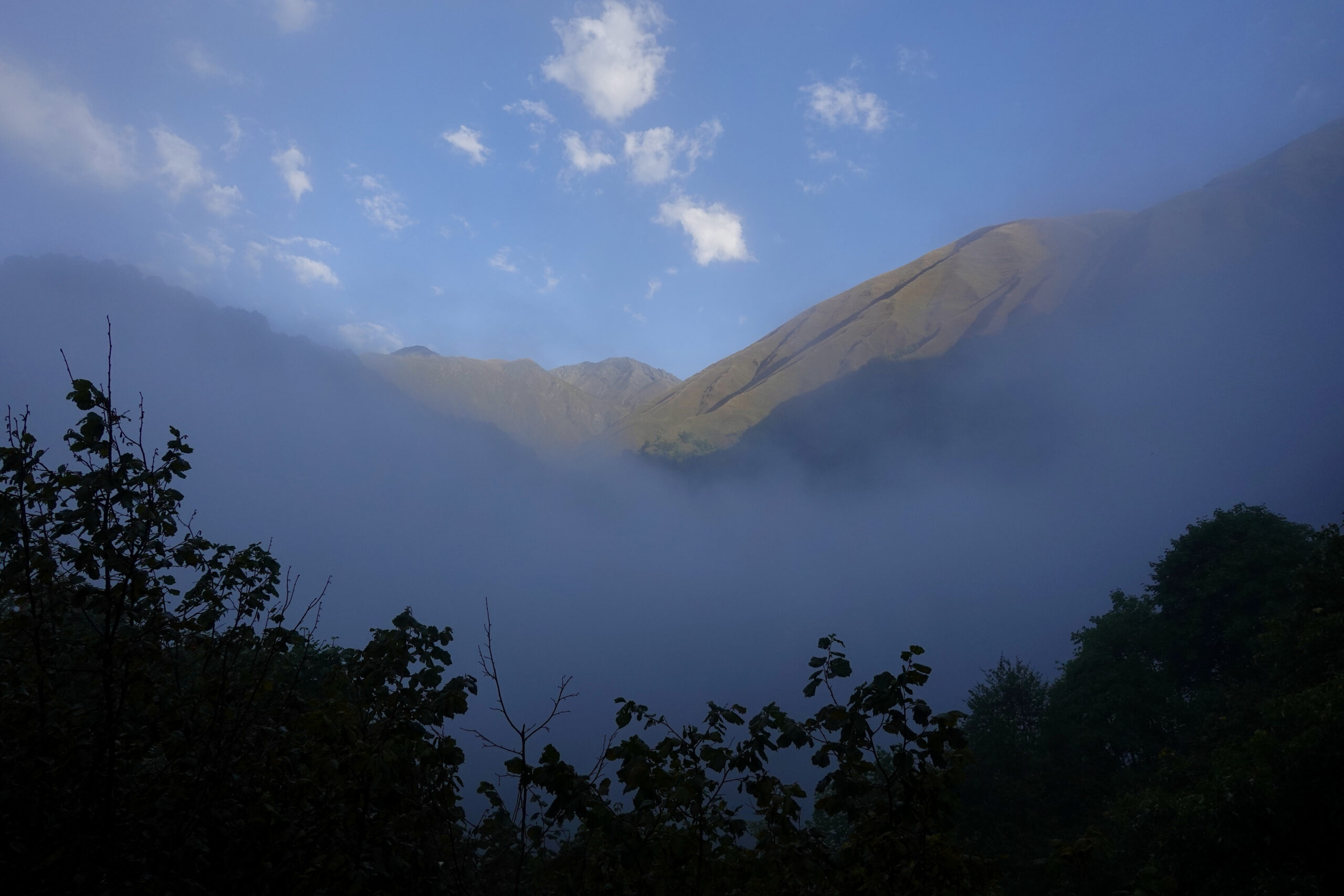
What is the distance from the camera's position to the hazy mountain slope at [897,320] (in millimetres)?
129875

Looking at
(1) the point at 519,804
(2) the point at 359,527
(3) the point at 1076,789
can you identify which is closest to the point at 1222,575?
(3) the point at 1076,789

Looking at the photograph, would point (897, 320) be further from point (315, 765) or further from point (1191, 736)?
point (315, 765)

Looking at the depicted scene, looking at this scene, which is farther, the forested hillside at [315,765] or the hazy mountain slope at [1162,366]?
the hazy mountain slope at [1162,366]

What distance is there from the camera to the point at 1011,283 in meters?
132

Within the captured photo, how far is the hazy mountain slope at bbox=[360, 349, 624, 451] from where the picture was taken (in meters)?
189

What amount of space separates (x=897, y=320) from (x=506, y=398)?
11656 cm

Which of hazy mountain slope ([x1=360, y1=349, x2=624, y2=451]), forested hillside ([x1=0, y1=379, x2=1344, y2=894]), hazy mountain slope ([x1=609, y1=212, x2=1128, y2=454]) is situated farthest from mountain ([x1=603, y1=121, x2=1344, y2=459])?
forested hillside ([x1=0, y1=379, x2=1344, y2=894])

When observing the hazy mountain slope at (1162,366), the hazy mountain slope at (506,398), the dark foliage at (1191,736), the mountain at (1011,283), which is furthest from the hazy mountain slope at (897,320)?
the dark foliage at (1191,736)

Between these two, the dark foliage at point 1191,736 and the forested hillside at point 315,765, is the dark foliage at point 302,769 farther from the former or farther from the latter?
the dark foliage at point 1191,736

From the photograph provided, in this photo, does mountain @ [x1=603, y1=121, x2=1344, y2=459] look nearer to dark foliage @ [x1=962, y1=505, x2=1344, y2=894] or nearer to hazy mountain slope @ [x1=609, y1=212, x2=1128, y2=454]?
hazy mountain slope @ [x1=609, y1=212, x2=1128, y2=454]

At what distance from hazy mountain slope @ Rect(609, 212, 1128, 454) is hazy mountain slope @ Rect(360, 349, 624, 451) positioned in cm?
3277

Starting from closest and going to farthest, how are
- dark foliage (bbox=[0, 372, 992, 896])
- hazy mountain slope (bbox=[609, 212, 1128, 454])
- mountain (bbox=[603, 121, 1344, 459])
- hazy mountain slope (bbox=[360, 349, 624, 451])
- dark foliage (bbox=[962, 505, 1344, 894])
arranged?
1. dark foliage (bbox=[0, 372, 992, 896])
2. dark foliage (bbox=[962, 505, 1344, 894])
3. mountain (bbox=[603, 121, 1344, 459])
4. hazy mountain slope (bbox=[609, 212, 1128, 454])
5. hazy mountain slope (bbox=[360, 349, 624, 451])

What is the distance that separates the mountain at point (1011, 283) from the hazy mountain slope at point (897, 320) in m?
0.31

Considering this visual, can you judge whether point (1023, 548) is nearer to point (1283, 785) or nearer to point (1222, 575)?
point (1222, 575)
